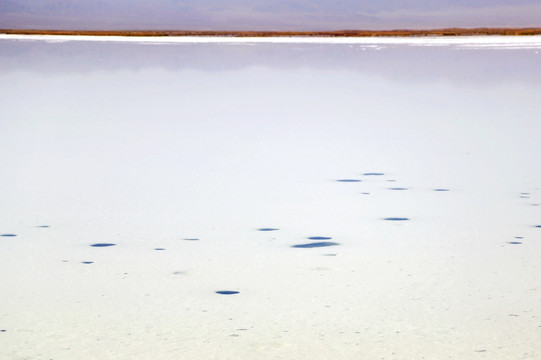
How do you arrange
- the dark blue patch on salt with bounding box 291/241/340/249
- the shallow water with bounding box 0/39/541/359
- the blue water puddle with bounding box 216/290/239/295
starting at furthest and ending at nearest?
1. the dark blue patch on salt with bounding box 291/241/340/249
2. the blue water puddle with bounding box 216/290/239/295
3. the shallow water with bounding box 0/39/541/359

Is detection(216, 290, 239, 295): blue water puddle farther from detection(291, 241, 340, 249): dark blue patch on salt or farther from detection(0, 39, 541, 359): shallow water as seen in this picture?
detection(291, 241, 340, 249): dark blue patch on salt

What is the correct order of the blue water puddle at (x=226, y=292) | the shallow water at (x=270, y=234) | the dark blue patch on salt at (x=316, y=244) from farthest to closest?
the dark blue patch on salt at (x=316, y=244), the blue water puddle at (x=226, y=292), the shallow water at (x=270, y=234)

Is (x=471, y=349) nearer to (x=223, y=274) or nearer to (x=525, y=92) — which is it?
(x=223, y=274)

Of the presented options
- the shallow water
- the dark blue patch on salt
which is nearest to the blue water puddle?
the shallow water

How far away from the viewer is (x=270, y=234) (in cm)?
349

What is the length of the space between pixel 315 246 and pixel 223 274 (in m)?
0.47

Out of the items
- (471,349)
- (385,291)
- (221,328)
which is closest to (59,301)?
(221,328)

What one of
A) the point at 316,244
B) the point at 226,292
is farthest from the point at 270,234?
the point at 226,292

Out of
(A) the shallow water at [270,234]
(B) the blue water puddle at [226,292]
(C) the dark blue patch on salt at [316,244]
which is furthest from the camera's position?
(C) the dark blue patch on salt at [316,244]

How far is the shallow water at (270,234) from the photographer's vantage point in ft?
7.86

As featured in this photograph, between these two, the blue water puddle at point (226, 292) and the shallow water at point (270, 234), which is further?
the blue water puddle at point (226, 292)

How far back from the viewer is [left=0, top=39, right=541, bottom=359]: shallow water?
239cm

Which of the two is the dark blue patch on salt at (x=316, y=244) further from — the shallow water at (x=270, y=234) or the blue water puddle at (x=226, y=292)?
the blue water puddle at (x=226, y=292)

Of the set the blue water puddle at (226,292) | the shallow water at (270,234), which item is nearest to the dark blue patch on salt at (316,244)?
the shallow water at (270,234)
